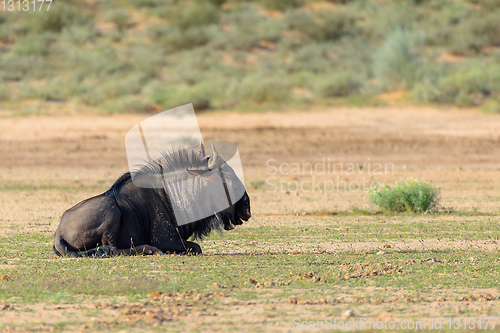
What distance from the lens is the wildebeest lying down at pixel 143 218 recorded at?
8320 millimetres

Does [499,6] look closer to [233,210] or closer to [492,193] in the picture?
[492,193]

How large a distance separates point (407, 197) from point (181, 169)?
228 inches

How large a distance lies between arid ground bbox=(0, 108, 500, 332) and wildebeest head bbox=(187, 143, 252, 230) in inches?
19.6

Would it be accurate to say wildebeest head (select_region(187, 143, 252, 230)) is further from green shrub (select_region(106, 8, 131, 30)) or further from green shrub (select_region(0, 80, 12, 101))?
green shrub (select_region(106, 8, 131, 30))

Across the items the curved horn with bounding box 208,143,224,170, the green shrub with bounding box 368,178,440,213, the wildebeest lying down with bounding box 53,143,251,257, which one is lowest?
the green shrub with bounding box 368,178,440,213

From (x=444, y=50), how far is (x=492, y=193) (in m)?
16.8

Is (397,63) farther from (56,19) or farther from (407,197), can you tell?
(56,19)

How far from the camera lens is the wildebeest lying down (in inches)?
328

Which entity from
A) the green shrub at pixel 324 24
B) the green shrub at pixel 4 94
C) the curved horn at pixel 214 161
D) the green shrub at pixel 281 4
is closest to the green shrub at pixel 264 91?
the green shrub at pixel 4 94

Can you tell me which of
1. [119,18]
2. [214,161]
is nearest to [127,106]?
[119,18]

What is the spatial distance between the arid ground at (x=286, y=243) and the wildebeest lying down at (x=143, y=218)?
0.24 meters

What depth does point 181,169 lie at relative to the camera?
859cm

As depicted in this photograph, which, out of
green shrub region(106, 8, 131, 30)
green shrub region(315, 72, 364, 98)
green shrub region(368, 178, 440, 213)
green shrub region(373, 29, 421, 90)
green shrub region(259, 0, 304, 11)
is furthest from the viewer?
green shrub region(259, 0, 304, 11)

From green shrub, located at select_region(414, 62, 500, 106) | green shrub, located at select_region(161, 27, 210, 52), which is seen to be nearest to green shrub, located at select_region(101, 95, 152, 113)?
green shrub, located at select_region(161, 27, 210, 52)
